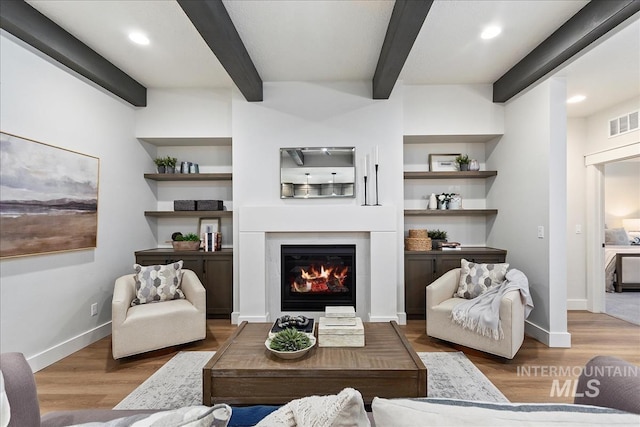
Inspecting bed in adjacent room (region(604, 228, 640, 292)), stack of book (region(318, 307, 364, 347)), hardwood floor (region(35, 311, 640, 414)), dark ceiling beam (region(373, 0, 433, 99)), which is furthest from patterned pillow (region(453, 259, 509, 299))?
bed in adjacent room (region(604, 228, 640, 292))

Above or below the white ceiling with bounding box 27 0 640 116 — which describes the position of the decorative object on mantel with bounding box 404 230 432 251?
below

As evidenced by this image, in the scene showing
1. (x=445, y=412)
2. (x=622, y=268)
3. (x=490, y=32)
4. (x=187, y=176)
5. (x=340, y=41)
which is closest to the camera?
(x=445, y=412)

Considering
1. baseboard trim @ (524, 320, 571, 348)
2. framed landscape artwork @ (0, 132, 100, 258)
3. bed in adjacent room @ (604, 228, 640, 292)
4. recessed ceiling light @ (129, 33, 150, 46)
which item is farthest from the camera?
bed in adjacent room @ (604, 228, 640, 292)

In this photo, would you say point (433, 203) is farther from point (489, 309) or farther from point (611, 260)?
point (611, 260)

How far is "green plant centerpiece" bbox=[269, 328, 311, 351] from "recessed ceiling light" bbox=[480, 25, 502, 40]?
287 cm

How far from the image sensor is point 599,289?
13.5ft

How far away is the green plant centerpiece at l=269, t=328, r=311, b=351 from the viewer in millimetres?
1924

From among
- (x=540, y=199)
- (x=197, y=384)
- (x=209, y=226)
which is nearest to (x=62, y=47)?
(x=209, y=226)

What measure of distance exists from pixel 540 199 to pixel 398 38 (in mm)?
2179

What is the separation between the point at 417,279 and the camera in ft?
12.7

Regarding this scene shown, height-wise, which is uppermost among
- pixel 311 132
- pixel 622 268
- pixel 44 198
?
pixel 311 132

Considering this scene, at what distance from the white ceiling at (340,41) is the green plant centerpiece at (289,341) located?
Result: 2.35 m

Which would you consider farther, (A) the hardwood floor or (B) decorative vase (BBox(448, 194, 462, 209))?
(B) decorative vase (BBox(448, 194, 462, 209))

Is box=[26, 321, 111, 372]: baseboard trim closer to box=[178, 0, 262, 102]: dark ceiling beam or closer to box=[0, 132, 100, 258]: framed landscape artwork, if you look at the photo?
box=[0, 132, 100, 258]: framed landscape artwork
